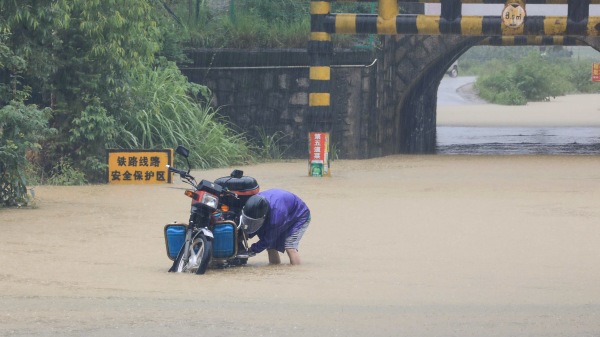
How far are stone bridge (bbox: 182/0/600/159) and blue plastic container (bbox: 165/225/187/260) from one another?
1097cm

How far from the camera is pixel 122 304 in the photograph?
9.48 meters

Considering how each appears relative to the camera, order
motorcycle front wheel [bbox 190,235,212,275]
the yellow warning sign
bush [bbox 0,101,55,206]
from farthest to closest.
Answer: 1. the yellow warning sign
2. bush [bbox 0,101,55,206]
3. motorcycle front wheel [bbox 190,235,212,275]

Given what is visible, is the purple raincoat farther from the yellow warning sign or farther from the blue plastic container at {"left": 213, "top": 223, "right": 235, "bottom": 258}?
the yellow warning sign

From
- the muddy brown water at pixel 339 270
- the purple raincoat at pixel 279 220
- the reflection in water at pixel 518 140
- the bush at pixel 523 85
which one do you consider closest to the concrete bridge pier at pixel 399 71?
the reflection in water at pixel 518 140

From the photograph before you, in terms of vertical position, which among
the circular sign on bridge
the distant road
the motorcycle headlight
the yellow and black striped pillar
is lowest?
the distant road

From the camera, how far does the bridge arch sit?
21719mm

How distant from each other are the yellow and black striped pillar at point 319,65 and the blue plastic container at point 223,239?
11.0 meters

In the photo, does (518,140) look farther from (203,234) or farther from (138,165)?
(203,234)

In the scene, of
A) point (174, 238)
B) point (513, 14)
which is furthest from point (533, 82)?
point (174, 238)

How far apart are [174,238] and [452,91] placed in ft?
196

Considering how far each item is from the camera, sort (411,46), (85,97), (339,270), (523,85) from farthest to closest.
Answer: (523,85)
(411,46)
(85,97)
(339,270)

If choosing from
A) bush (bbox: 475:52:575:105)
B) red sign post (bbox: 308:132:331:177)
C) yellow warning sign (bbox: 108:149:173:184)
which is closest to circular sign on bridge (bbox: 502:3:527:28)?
red sign post (bbox: 308:132:331:177)

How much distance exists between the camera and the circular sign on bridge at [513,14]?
71.2 ft

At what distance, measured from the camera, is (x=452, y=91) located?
70.1m
